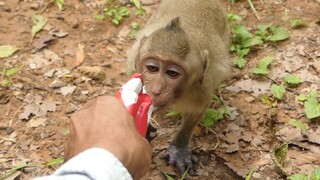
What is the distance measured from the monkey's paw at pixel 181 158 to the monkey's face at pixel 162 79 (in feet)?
3.14

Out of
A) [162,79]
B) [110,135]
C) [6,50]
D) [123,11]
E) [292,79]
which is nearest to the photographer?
[110,135]

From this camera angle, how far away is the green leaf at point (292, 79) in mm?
6145

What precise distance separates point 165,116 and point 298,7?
2.60m

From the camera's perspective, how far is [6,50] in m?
6.39

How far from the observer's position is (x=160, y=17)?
594 cm

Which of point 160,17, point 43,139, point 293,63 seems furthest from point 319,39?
point 43,139

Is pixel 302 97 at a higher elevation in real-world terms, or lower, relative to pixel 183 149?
higher

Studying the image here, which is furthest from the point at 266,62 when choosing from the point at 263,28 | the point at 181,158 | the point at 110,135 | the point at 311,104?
the point at 110,135

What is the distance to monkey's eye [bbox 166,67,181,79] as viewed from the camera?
4.57 meters

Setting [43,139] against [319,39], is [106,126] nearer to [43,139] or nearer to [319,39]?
[43,139]

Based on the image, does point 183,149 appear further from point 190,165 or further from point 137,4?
point 137,4

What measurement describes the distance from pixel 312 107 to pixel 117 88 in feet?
7.38

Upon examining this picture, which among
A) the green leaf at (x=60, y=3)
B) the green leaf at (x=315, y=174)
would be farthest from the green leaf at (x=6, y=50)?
the green leaf at (x=315, y=174)

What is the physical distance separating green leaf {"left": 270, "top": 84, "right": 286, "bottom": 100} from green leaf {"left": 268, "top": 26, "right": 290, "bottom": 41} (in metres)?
0.85
